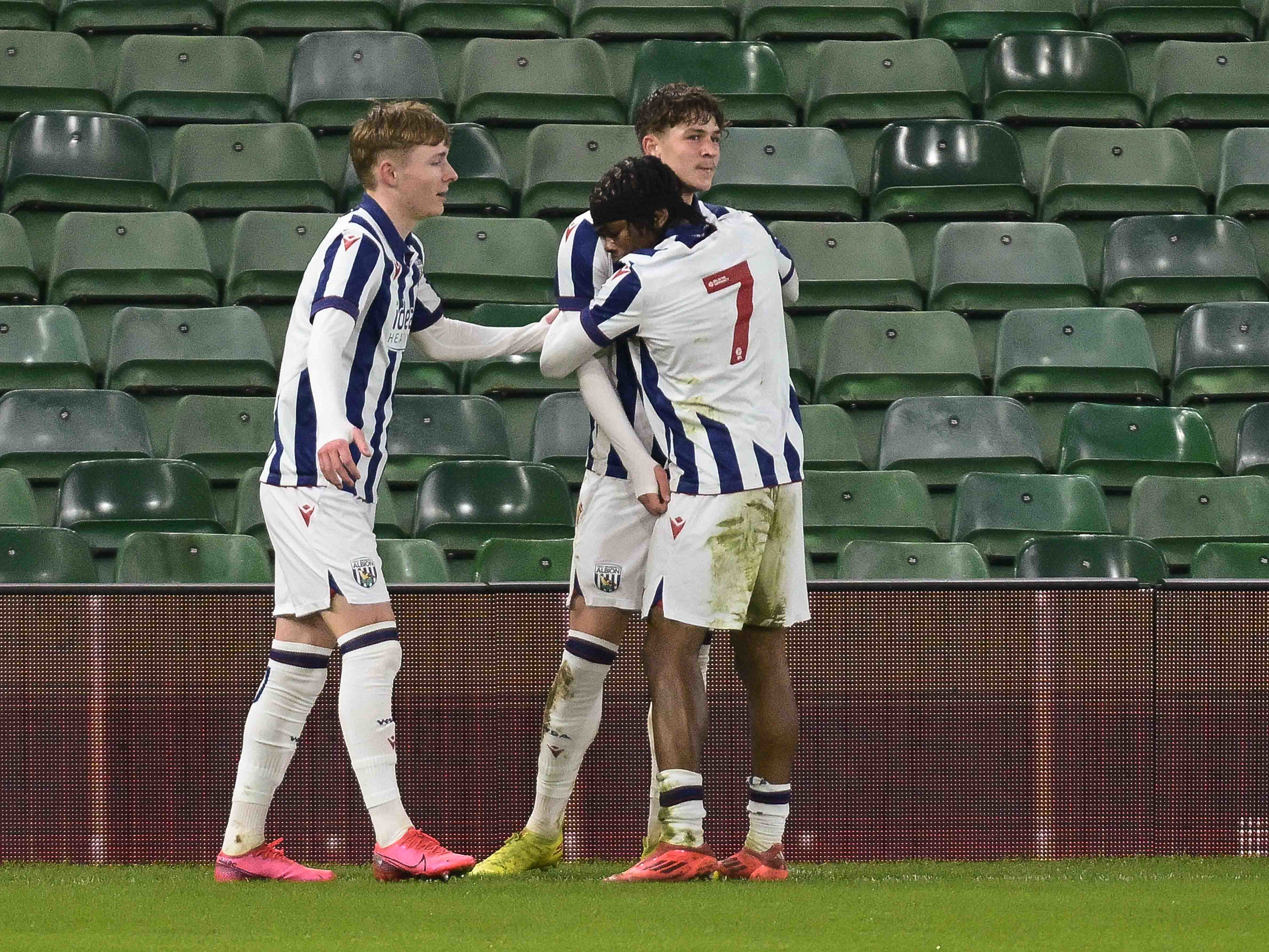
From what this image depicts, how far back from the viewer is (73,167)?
22.7ft

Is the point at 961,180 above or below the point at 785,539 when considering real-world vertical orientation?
above

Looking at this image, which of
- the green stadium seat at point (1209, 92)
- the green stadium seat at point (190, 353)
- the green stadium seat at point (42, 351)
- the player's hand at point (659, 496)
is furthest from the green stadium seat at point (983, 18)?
the player's hand at point (659, 496)

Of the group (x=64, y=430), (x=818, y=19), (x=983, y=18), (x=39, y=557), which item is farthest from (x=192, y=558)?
(x=983, y=18)

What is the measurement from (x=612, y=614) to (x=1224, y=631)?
1.47 meters

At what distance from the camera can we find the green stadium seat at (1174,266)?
6.75 meters

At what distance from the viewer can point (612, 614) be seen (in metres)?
3.88

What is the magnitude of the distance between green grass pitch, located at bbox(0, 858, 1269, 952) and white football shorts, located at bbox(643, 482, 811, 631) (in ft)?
1.81

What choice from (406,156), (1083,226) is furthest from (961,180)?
(406,156)

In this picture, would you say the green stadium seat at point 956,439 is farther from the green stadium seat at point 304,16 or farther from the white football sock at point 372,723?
the green stadium seat at point 304,16

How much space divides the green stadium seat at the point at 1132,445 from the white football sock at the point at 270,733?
3.16 m

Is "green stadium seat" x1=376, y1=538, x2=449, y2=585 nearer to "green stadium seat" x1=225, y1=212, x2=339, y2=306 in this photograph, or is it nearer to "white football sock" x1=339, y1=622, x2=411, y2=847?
"white football sock" x1=339, y1=622, x2=411, y2=847

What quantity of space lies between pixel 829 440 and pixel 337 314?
103 inches

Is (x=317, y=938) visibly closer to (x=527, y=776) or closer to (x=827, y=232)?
(x=527, y=776)

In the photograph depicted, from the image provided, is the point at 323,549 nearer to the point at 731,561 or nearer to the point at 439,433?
the point at 731,561
